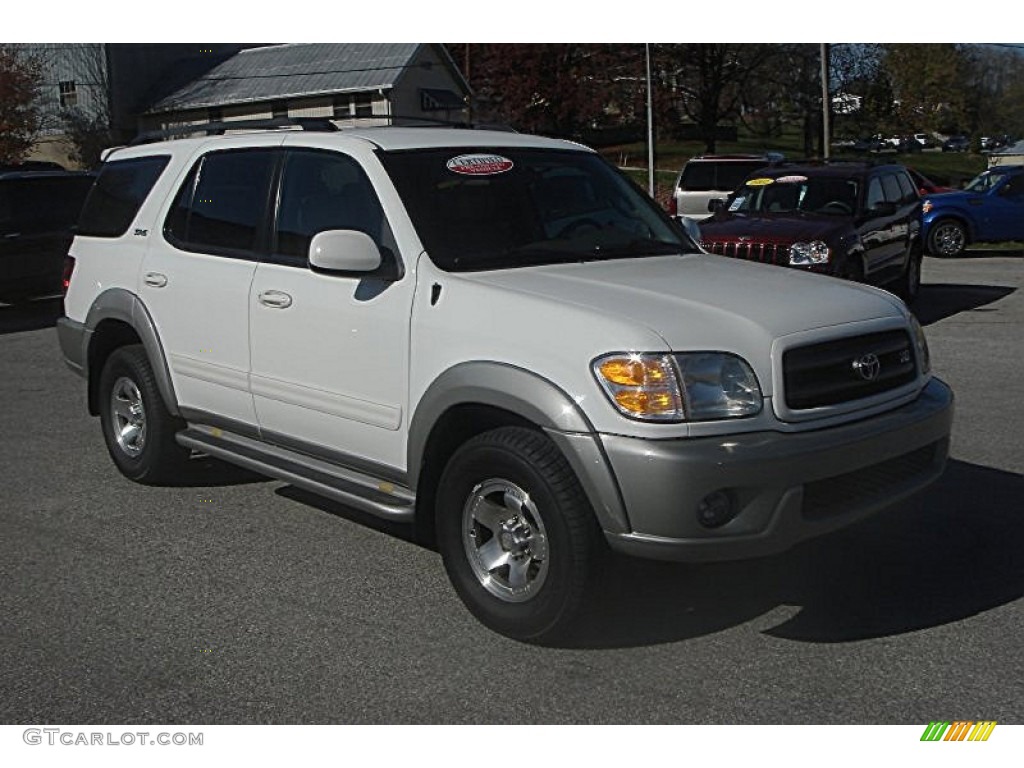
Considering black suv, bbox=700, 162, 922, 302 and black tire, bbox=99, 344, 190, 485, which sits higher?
black suv, bbox=700, 162, 922, 302

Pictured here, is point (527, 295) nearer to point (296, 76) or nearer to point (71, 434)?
point (71, 434)

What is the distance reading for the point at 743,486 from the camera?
4.04 metres

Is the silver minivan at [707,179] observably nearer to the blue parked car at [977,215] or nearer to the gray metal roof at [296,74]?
the blue parked car at [977,215]

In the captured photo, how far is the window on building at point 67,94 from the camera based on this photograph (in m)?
44.3

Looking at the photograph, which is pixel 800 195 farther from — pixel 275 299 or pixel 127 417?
pixel 275 299

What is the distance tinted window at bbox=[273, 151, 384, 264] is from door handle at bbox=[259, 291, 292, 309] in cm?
16

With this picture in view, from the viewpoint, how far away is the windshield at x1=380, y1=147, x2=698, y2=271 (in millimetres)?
5012

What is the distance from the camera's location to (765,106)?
53.9 meters

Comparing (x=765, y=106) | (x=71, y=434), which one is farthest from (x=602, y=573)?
(x=765, y=106)

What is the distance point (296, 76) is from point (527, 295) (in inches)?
1760

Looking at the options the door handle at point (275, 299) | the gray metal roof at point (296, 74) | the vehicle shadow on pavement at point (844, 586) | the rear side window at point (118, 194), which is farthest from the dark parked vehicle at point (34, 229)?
the gray metal roof at point (296, 74)

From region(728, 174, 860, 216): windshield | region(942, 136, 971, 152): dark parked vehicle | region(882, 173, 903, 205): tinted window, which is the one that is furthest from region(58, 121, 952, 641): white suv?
region(942, 136, 971, 152): dark parked vehicle
